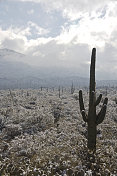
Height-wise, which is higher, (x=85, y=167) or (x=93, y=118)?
(x=93, y=118)

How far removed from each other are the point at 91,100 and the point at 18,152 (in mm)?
5648

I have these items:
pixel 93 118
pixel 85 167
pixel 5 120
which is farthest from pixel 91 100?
pixel 5 120

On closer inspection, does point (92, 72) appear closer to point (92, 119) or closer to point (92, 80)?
point (92, 80)

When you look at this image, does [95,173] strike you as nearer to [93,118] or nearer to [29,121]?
[93,118]

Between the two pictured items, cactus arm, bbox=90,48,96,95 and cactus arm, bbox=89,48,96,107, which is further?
cactus arm, bbox=90,48,96,95

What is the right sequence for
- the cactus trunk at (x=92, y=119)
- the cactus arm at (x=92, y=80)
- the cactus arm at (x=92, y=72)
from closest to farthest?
the cactus trunk at (x=92, y=119) → the cactus arm at (x=92, y=80) → the cactus arm at (x=92, y=72)

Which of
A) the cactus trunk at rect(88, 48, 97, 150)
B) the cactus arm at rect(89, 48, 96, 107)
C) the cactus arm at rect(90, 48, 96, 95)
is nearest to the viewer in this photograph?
the cactus trunk at rect(88, 48, 97, 150)

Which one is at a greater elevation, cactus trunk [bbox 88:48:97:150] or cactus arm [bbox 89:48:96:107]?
cactus arm [bbox 89:48:96:107]

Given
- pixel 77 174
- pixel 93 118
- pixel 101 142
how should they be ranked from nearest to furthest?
pixel 77 174
pixel 93 118
pixel 101 142

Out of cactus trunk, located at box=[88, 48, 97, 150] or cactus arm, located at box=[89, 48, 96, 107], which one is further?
cactus arm, located at box=[89, 48, 96, 107]

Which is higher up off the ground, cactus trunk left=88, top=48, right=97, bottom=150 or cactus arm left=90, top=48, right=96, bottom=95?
cactus arm left=90, top=48, right=96, bottom=95

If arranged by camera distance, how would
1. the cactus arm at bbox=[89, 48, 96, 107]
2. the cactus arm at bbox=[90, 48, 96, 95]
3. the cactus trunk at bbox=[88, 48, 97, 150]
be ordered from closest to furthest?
the cactus trunk at bbox=[88, 48, 97, 150] < the cactus arm at bbox=[89, 48, 96, 107] < the cactus arm at bbox=[90, 48, 96, 95]

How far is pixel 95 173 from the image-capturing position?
851 cm

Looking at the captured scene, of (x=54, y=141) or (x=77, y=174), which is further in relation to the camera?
(x=54, y=141)
